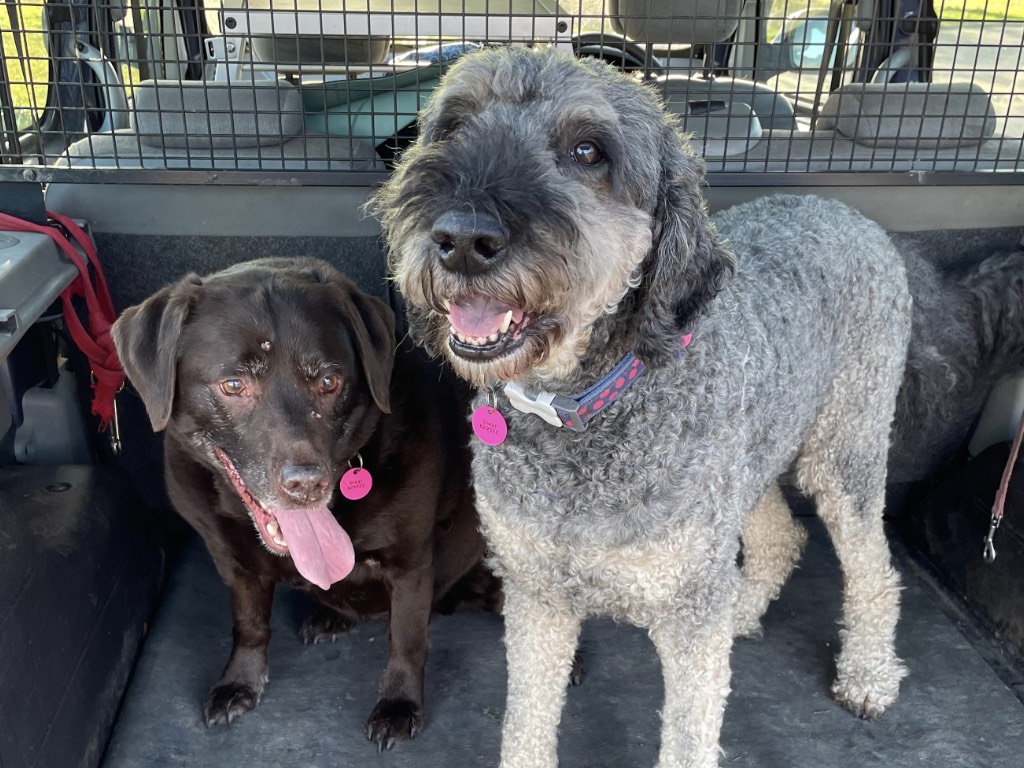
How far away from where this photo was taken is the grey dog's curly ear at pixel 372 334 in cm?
218

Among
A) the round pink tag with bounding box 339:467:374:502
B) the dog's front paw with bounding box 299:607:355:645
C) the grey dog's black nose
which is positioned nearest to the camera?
the grey dog's black nose

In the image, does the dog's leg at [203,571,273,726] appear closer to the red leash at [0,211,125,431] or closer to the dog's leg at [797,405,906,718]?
the red leash at [0,211,125,431]

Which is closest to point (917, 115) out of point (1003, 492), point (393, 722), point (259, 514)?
point (1003, 492)

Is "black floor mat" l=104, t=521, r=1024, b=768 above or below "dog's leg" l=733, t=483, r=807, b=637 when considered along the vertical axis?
below

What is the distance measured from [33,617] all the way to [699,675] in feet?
4.80

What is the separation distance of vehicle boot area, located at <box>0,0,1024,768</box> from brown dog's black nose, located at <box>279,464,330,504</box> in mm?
643

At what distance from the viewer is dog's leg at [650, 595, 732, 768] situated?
1.94 meters

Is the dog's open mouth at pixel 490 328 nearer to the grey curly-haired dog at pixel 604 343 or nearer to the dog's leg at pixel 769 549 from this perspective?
the grey curly-haired dog at pixel 604 343

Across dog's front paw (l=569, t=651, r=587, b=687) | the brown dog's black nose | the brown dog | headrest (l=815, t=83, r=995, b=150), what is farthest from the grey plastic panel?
headrest (l=815, t=83, r=995, b=150)

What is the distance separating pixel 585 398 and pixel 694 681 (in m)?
0.68

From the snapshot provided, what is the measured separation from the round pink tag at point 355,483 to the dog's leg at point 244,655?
18.5 inches

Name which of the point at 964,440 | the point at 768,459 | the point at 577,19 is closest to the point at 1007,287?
the point at 964,440

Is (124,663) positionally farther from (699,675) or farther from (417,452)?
(699,675)

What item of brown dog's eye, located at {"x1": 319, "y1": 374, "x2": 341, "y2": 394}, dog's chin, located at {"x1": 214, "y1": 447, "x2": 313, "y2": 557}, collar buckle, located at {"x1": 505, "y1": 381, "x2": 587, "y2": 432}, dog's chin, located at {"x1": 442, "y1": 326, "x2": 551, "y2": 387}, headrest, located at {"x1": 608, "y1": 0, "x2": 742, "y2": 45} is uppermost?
headrest, located at {"x1": 608, "y1": 0, "x2": 742, "y2": 45}
